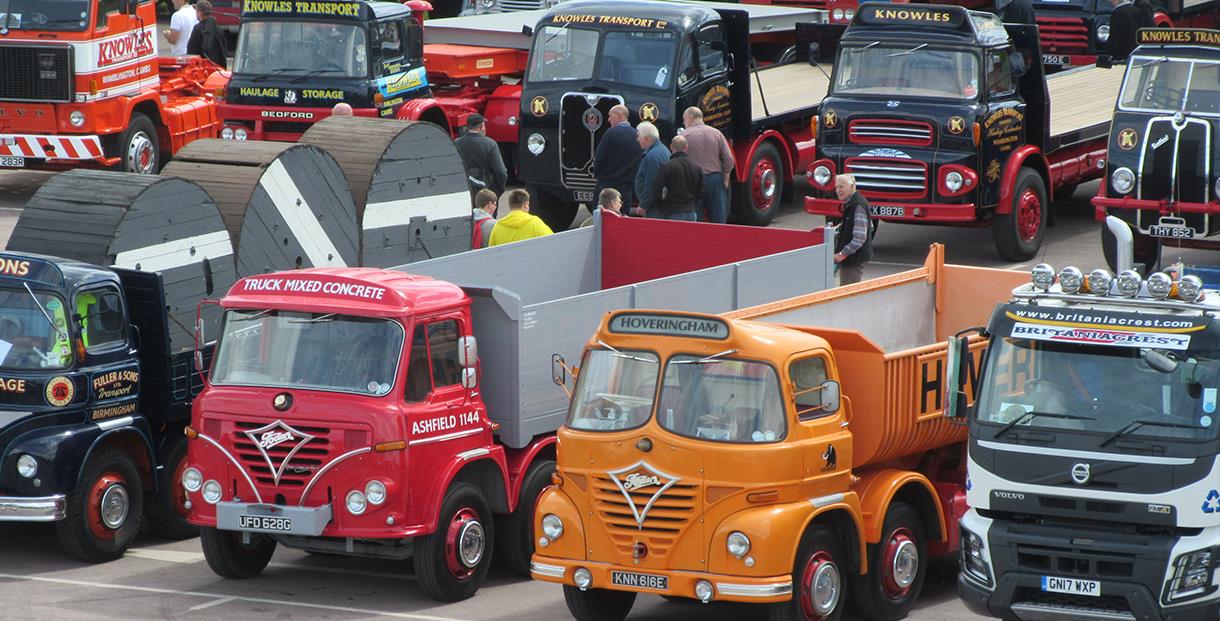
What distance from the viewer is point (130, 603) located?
11961 millimetres

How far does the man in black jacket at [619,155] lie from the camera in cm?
2048

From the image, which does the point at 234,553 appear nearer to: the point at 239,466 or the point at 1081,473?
the point at 239,466

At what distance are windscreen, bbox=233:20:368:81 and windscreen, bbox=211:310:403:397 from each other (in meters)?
12.1

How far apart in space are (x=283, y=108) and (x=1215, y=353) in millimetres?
15908

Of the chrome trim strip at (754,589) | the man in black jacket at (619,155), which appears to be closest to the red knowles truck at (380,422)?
the chrome trim strip at (754,589)

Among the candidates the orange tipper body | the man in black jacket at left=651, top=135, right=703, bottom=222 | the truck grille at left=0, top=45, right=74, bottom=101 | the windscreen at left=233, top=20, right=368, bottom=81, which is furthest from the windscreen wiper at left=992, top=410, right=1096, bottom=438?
the truck grille at left=0, top=45, right=74, bottom=101

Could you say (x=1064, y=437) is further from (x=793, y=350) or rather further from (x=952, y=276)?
(x=952, y=276)

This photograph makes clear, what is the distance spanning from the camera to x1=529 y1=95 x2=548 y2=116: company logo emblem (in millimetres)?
22188

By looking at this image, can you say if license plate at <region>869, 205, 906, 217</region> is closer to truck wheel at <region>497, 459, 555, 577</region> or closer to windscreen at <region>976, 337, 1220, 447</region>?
truck wheel at <region>497, 459, 555, 577</region>

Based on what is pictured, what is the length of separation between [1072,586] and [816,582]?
4.98 feet

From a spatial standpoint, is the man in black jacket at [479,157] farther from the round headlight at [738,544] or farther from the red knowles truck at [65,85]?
the round headlight at [738,544]

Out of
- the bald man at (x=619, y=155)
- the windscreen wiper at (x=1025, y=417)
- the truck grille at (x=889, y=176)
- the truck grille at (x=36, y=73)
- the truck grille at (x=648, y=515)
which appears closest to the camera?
the windscreen wiper at (x=1025, y=417)

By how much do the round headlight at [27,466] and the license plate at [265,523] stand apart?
64.7 inches

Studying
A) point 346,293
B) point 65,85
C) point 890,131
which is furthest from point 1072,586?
point 65,85
